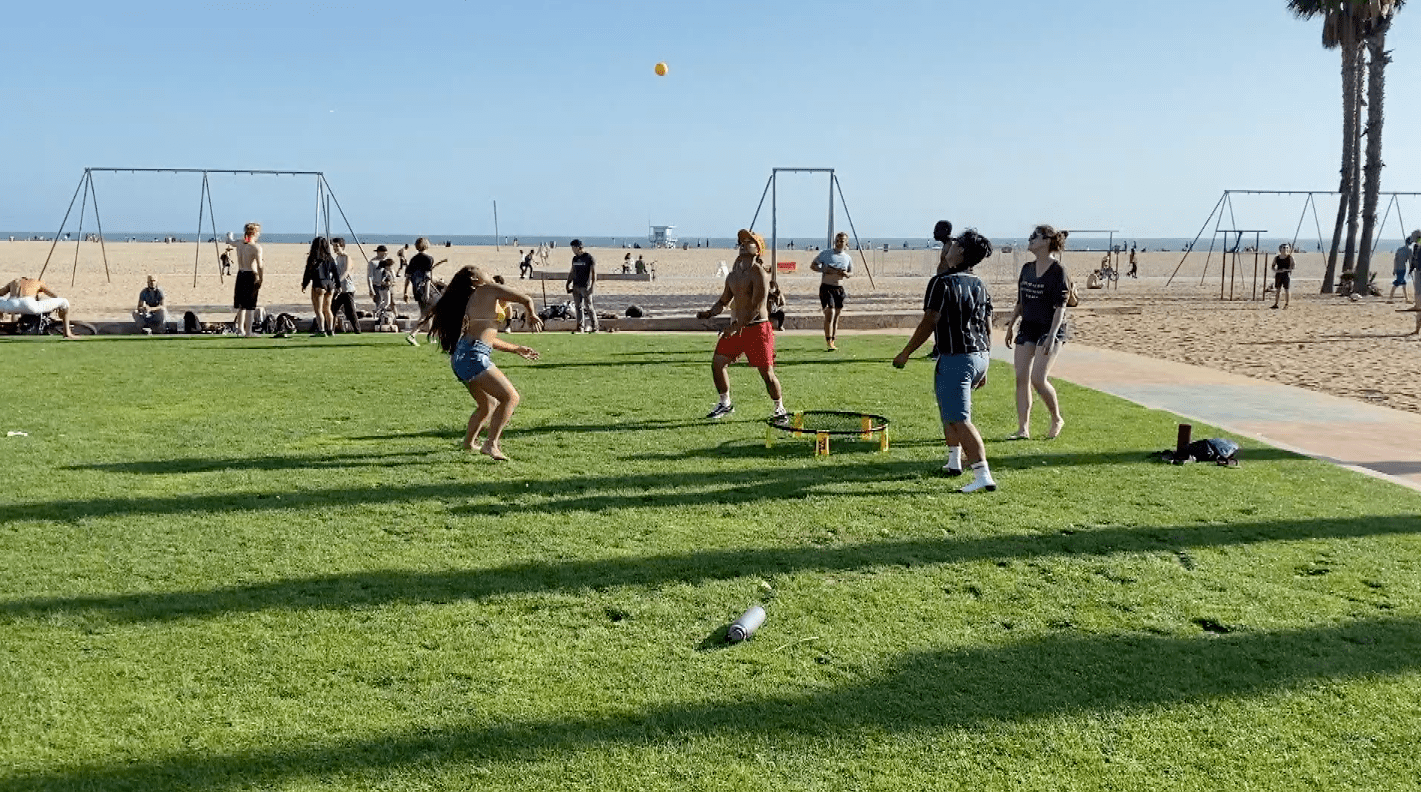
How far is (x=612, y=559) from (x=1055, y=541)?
2424 millimetres

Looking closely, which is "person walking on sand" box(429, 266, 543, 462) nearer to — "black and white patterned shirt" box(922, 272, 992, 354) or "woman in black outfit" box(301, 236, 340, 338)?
"black and white patterned shirt" box(922, 272, 992, 354)

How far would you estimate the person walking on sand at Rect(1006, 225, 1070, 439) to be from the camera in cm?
891

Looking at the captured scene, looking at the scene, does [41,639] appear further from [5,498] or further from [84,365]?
[84,365]

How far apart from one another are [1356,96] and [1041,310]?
31.1m

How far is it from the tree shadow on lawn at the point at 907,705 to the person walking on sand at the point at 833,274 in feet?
35.7

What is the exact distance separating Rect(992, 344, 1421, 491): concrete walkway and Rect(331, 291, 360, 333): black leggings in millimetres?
10821

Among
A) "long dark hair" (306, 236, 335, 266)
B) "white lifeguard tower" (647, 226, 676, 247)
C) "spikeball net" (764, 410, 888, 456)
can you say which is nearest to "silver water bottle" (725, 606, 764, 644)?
"spikeball net" (764, 410, 888, 456)

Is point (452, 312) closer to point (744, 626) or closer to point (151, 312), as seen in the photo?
point (744, 626)

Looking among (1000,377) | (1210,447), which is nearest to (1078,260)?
(1000,377)

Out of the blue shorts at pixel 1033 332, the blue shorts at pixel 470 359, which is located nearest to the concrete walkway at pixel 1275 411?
the blue shorts at pixel 1033 332

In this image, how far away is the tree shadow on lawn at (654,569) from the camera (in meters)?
5.17

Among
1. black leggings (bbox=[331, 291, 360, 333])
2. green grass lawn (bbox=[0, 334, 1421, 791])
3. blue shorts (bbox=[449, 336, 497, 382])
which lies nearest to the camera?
green grass lawn (bbox=[0, 334, 1421, 791])

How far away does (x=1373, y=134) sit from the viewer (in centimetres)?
3234

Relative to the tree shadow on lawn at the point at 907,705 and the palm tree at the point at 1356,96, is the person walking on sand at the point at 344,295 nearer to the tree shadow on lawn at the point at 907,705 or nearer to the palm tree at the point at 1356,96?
the tree shadow on lawn at the point at 907,705
